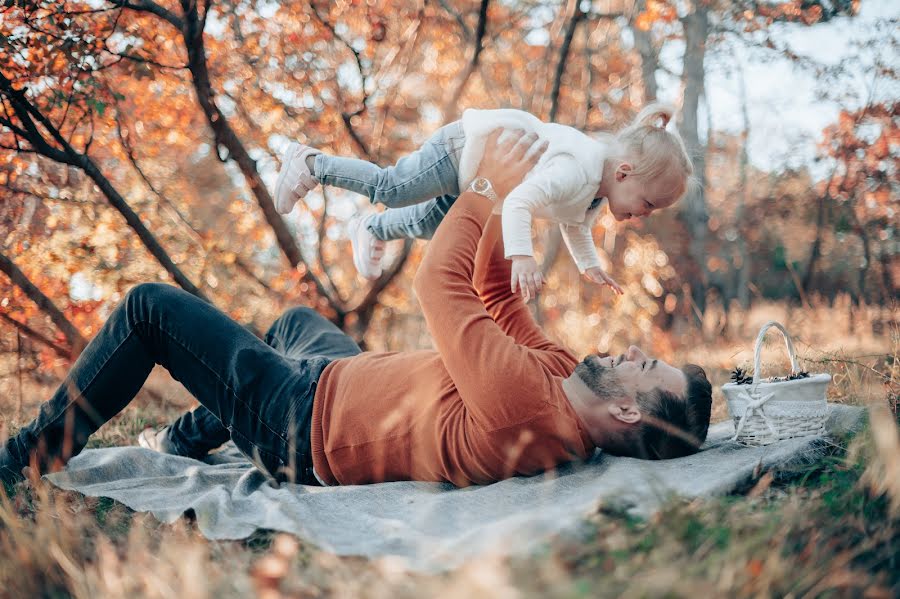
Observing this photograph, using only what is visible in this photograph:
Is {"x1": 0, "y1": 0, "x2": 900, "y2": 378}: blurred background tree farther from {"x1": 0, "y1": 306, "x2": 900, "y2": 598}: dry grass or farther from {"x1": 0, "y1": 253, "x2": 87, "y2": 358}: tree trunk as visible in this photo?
{"x1": 0, "y1": 306, "x2": 900, "y2": 598}: dry grass

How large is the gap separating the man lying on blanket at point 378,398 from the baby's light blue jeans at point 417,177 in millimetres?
311

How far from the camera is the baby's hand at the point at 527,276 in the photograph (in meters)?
2.32

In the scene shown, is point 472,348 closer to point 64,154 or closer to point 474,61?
point 64,154

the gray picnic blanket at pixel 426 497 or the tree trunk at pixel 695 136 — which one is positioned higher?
the tree trunk at pixel 695 136

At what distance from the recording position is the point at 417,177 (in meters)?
2.71

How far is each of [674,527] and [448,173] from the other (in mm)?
1649

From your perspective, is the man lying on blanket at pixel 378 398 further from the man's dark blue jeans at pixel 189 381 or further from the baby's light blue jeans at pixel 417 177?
the baby's light blue jeans at pixel 417 177

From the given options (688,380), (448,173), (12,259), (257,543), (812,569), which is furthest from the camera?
(12,259)

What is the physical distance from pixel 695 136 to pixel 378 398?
21.4 ft

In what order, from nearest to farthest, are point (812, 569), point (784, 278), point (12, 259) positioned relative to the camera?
point (812, 569)
point (12, 259)
point (784, 278)

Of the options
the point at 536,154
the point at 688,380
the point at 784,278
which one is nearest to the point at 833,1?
the point at 536,154

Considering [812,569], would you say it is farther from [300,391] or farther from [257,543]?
[300,391]

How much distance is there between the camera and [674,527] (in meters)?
1.52

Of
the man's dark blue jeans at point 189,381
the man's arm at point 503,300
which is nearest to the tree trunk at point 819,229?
the man's arm at point 503,300
